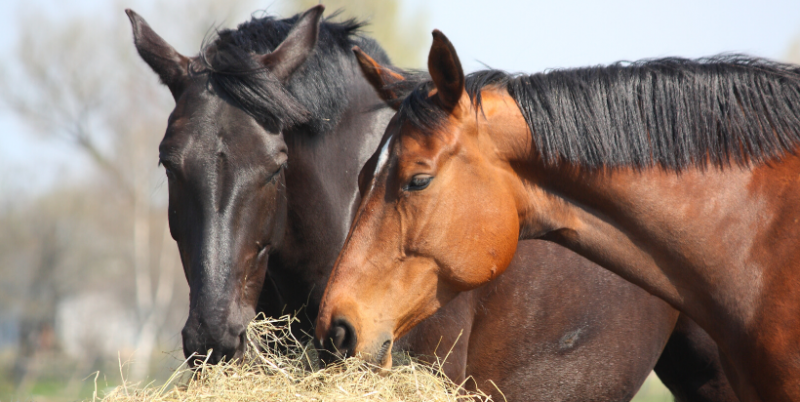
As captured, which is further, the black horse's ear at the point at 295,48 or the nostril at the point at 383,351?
the black horse's ear at the point at 295,48

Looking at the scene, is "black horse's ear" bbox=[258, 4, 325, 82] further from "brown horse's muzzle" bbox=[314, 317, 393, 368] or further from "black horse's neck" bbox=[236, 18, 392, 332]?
"brown horse's muzzle" bbox=[314, 317, 393, 368]

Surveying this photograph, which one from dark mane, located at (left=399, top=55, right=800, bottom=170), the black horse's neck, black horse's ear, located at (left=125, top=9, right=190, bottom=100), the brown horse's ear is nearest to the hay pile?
the black horse's neck

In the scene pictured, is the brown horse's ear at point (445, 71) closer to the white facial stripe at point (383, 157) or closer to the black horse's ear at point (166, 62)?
the white facial stripe at point (383, 157)

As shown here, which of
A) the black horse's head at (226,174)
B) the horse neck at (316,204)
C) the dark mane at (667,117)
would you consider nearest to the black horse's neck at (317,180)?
the horse neck at (316,204)

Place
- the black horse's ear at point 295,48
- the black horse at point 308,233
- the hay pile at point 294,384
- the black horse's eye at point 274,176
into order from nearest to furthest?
the hay pile at point 294,384 < the black horse at point 308,233 < the black horse's eye at point 274,176 < the black horse's ear at point 295,48

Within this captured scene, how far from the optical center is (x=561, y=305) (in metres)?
3.94

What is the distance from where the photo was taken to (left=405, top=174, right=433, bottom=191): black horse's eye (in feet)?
8.46

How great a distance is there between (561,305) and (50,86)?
107 ft

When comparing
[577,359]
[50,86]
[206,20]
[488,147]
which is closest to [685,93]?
[488,147]

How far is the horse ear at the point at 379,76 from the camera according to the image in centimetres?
325

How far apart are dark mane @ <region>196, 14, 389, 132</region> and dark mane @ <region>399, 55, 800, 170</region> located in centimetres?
77

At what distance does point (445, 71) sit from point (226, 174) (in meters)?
1.12

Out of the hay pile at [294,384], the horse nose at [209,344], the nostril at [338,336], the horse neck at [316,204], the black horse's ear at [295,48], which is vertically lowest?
the hay pile at [294,384]

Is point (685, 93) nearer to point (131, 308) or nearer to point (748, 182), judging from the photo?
point (748, 182)
